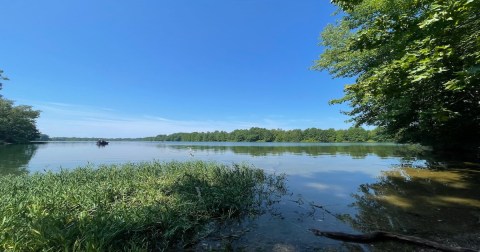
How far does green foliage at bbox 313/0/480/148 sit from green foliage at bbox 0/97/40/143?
92296 millimetres

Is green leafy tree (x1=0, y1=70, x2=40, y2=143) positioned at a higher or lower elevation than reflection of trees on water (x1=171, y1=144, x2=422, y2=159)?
higher

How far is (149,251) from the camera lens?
5.89m

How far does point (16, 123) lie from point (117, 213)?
10525 centimetres

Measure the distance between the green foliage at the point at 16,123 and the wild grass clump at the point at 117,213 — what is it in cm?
8921

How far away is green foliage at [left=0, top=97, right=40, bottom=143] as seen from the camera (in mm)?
78812

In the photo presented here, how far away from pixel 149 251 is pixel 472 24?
439 inches

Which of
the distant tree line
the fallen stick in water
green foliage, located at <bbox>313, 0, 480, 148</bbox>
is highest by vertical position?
the distant tree line

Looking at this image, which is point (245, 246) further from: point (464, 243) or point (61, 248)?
point (464, 243)

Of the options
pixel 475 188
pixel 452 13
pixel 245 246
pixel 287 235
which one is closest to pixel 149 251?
pixel 245 246

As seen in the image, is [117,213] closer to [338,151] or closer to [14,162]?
[14,162]

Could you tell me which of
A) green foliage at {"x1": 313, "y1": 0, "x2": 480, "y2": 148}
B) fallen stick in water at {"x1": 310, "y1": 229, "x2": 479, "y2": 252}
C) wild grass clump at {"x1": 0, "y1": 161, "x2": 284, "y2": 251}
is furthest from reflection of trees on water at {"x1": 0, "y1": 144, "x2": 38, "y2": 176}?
green foliage at {"x1": 313, "y1": 0, "x2": 480, "y2": 148}

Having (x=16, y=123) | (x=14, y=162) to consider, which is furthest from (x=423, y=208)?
(x=16, y=123)

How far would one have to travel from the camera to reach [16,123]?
85812mm

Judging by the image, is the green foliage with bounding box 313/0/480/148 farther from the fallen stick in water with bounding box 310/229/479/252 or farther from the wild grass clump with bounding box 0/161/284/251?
the wild grass clump with bounding box 0/161/284/251
